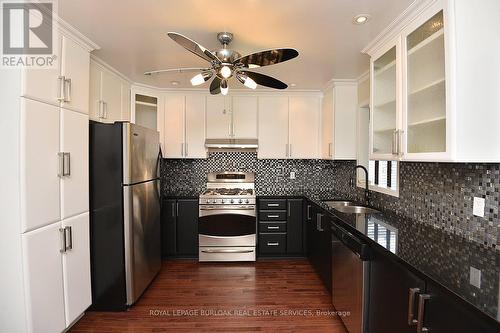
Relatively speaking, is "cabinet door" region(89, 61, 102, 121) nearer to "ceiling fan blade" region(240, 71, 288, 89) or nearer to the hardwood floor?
"ceiling fan blade" region(240, 71, 288, 89)

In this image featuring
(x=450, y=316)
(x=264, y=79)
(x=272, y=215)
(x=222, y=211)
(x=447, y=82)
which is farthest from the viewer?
(x=272, y=215)

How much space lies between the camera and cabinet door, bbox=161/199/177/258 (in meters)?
3.55

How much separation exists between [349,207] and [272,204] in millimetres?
1036

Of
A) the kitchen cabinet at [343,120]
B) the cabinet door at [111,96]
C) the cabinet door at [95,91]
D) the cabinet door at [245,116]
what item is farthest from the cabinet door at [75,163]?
the kitchen cabinet at [343,120]

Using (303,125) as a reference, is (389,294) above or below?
below

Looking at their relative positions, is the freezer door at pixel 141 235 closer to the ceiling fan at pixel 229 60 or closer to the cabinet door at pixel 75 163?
the cabinet door at pixel 75 163

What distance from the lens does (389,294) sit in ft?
4.93

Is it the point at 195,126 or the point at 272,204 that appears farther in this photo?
the point at 195,126

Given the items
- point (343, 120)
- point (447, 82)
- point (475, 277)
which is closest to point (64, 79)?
point (447, 82)

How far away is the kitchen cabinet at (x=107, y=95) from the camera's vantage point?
8.49 feet

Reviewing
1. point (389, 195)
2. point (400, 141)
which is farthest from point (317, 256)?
point (400, 141)

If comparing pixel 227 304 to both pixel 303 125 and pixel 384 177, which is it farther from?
pixel 303 125

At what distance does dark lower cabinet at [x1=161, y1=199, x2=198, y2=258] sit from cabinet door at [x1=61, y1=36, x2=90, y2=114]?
174 cm

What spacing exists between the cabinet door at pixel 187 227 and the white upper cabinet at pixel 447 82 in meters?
2.56
